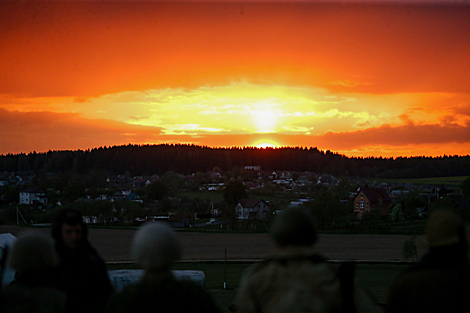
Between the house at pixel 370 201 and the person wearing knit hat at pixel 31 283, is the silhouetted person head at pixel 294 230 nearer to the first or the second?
the person wearing knit hat at pixel 31 283

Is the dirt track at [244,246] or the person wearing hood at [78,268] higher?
the person wearing hood at [78,268]

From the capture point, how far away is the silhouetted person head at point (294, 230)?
270cm

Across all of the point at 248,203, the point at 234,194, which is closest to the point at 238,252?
the point at 248,203

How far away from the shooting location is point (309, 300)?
8.75 feet

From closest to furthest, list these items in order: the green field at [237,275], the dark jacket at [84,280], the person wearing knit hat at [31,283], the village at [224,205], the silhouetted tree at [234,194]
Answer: the person wearing knit hat at [31,283] → the dark jacket at [84,280] → the green field at [237,275] → the village at [224,205] → the silhouetted tree at [234,194]

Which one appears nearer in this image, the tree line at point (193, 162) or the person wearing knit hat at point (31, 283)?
the person wearing knit hat at point (31, 283)

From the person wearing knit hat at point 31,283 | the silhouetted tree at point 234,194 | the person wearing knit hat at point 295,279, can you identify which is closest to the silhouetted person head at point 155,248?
the person wearing knit hat at point 295,279

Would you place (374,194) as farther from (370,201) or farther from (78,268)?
(78,268)

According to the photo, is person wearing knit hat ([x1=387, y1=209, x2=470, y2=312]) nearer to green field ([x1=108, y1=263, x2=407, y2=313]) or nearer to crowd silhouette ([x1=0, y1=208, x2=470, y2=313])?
crowd silhouette ([x1=0, y1=208, x2=470, y2=313])

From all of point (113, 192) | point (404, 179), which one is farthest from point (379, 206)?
point (404, 179)

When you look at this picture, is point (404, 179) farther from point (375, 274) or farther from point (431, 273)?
point (431, 273)

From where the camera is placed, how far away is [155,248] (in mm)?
2492

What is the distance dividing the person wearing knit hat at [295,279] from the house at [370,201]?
58993 mm

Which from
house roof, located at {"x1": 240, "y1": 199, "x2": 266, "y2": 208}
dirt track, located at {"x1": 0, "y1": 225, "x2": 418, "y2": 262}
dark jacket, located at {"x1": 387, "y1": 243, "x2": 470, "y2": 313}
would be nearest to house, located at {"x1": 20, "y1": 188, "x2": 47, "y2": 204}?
house roof, located at {"x1": 240, "y1": 199, "x2": 266, "y2": 208}
